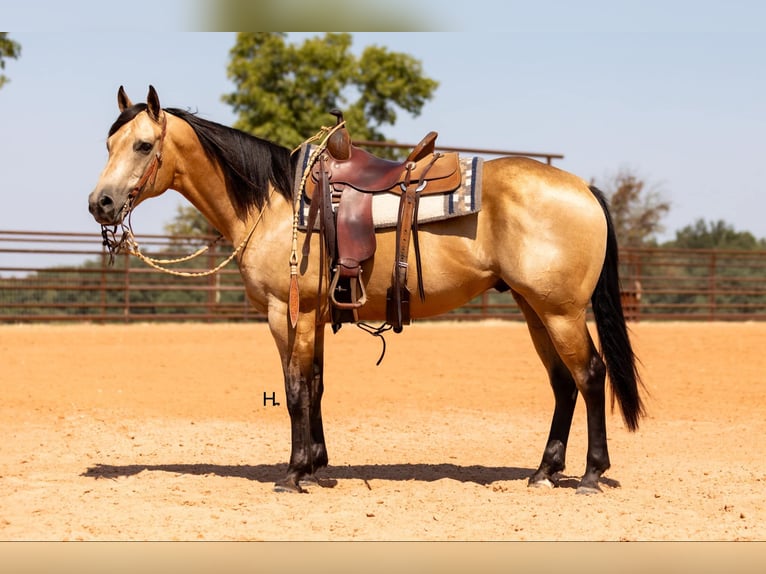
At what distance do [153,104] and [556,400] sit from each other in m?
2.96

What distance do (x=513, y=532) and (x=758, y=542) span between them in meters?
1.04

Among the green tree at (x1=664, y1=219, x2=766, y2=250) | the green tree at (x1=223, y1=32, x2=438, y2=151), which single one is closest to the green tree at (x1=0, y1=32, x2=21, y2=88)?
the green tree at (x1=223, y1=32, x2=438, y2=151)

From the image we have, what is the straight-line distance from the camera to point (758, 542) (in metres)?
3.55

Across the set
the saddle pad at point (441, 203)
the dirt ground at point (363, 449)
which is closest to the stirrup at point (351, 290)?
the saddle pad at point (441, 203)

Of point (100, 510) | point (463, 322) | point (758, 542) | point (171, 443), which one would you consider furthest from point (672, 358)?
point (100, 510)

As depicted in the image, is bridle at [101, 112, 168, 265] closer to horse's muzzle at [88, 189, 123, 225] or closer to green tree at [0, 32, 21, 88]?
horse's muzzle at [88, 189, 123, 225]

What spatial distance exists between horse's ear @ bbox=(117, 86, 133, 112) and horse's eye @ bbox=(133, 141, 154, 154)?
0.28m

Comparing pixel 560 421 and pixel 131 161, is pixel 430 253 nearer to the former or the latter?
pixel 560 421

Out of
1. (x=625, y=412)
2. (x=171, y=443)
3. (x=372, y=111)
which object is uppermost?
(x=372, y=111)

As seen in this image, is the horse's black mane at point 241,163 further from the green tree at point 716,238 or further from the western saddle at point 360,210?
the green tree at point 716,238

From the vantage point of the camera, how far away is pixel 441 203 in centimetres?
473

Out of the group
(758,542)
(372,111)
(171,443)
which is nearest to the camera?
(758,542)

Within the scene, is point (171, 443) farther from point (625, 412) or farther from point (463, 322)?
point (463, 322)

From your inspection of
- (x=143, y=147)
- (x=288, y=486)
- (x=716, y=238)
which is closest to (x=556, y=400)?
(x=288, y=486)
